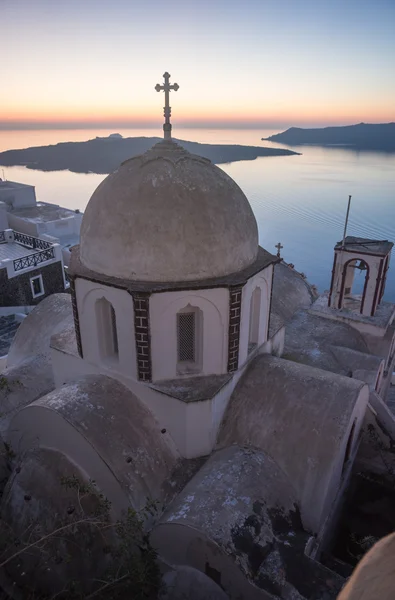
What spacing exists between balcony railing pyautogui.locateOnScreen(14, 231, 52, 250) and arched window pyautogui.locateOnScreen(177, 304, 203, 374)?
1309 cm

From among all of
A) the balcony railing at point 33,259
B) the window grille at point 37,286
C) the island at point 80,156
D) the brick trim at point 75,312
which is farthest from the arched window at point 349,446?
the island at point 80,156

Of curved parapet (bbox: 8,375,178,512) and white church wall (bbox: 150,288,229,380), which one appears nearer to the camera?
curved parapet (bbox: 8,375,178,512)

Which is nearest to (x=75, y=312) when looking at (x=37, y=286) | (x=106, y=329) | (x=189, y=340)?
(x=106, y=329)

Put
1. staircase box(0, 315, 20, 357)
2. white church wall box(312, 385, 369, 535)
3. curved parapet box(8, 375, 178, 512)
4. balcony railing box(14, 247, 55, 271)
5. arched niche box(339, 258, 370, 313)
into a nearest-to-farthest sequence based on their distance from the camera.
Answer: curved parapet box(8, 375, 178, 512)
white church wall box(312, 385, 369, 535)
arched niche box(339, 258, 370, 313)
staircase box(0, 315, 20, 357)
balcony railing box(14, 247, 55, 271)

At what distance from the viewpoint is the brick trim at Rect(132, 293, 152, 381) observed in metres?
6.46

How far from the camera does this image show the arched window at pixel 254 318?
796 cm

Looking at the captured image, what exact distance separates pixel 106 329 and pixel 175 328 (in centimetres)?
153

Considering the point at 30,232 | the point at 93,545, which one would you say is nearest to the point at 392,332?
the point at 93,545

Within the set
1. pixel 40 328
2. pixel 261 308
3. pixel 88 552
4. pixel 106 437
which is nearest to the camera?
pixel 88 552

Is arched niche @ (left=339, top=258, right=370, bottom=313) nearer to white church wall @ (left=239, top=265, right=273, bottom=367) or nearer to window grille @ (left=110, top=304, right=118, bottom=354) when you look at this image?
white church wall @ (left=239, top=265, right=273, bottom=367)

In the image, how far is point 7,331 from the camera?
15.2 meters

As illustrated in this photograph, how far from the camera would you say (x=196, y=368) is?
7.41 metres

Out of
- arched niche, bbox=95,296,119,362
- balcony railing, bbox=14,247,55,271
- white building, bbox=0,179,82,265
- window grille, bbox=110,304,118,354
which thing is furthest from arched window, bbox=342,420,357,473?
white building, bbox=0,179,82,265

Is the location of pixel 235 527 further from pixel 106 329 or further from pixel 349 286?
pixel 349 286
